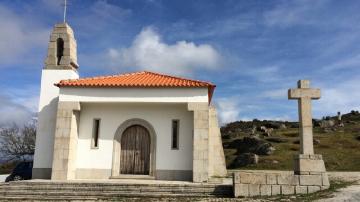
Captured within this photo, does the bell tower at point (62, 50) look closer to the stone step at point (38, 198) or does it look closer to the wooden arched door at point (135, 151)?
the wooden arched door at point (135, 151)

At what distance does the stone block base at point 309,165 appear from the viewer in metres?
12.9

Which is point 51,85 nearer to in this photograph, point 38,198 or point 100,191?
point 38,198

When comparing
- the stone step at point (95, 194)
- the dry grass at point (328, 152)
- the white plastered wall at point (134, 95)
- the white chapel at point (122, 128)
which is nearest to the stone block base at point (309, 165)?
the stone step at point (95, 194)

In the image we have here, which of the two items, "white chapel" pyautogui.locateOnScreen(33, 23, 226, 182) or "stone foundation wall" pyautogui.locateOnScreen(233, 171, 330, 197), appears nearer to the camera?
"stone foundation wall" pyautogui.locateOnScreen(233, 171, 330, 197)

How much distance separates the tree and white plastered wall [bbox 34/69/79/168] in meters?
17.4

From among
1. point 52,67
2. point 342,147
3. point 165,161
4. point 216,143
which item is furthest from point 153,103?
point 342,147

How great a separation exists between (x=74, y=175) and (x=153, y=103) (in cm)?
452

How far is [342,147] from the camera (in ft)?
112

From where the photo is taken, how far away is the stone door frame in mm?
16391

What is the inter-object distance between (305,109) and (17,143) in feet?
91.8

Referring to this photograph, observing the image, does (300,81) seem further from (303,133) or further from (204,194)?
(204,194)

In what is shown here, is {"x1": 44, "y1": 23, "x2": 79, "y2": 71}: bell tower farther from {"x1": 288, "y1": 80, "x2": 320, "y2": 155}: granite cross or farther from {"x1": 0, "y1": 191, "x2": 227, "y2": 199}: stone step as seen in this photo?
{"x1": 288, "y1": 80, "x2": 320, "y2": 155}: granite cross

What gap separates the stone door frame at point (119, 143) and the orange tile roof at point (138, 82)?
1.67 meters

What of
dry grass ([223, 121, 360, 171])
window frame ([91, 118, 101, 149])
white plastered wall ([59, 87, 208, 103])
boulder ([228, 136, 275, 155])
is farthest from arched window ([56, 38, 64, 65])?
boulder ([228, 136, 275, 155])
